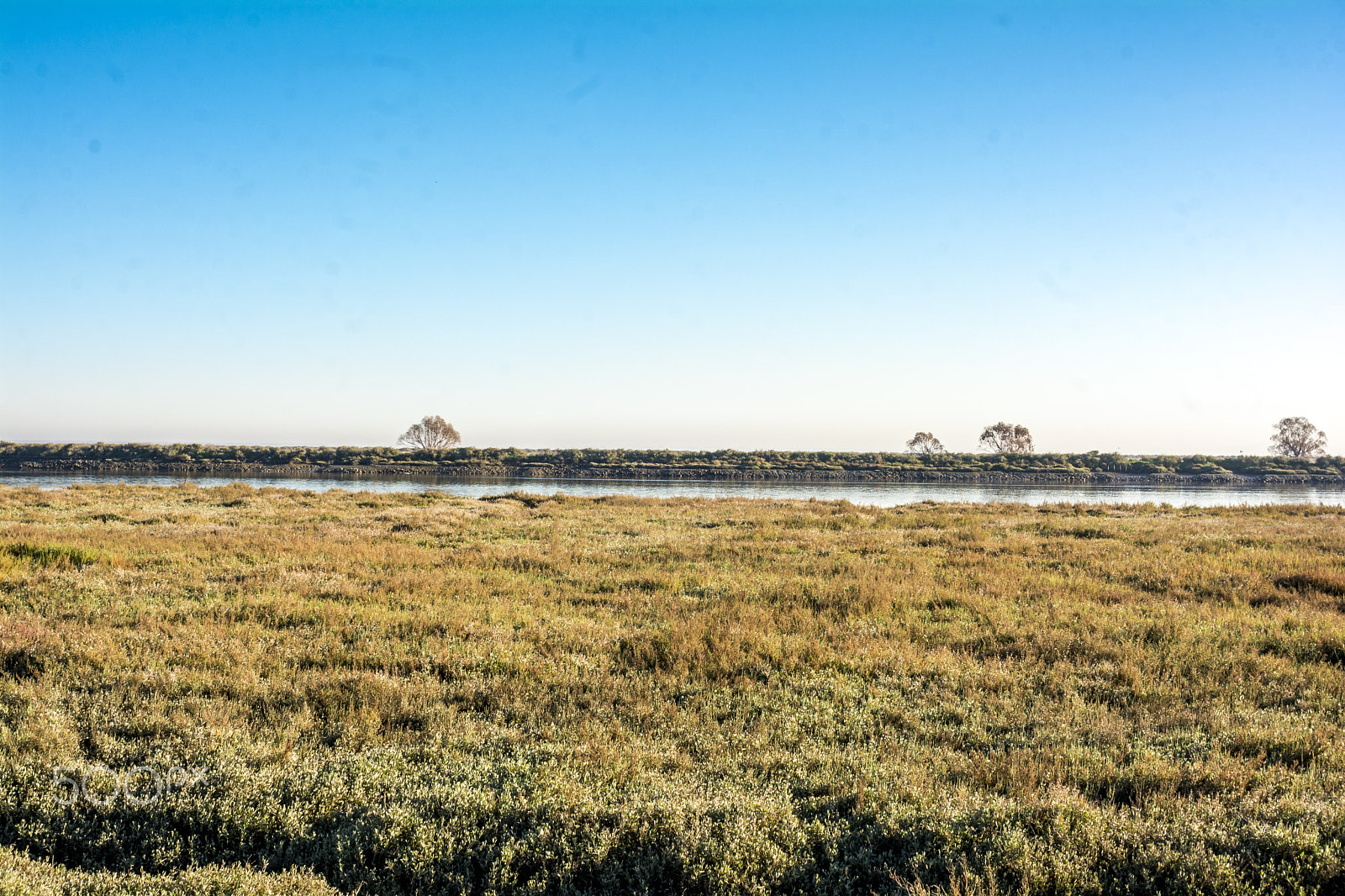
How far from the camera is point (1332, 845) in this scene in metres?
4.71

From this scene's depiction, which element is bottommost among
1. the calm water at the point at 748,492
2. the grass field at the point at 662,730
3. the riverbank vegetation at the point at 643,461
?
the calm water at the point at 748,492

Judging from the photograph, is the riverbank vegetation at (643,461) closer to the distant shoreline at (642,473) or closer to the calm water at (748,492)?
the distant shoreline at (642,473)

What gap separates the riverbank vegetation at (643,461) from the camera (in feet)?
332

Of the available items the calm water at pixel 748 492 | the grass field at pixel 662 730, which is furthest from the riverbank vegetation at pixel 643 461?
the grass field at pixel 662 730

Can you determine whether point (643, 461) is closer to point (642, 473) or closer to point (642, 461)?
point (642, 461)

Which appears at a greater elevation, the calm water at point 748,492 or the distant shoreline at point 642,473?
the distant shoreline at point 642,473

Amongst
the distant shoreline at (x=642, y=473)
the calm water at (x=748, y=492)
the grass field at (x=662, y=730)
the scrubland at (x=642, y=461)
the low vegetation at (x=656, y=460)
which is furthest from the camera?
the low vegetation at (x=656, y=460)

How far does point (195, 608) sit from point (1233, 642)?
15.8 metres

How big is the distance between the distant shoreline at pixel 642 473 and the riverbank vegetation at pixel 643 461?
80cm

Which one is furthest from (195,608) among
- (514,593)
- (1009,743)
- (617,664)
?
(1009,743)

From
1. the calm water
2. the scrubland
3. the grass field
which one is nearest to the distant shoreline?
the scrubland

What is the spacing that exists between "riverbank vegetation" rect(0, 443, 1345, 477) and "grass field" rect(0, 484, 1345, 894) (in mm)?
86927

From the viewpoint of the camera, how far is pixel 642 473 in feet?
317

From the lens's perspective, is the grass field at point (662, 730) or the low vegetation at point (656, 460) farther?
the low vegetation at point (656, 460)
